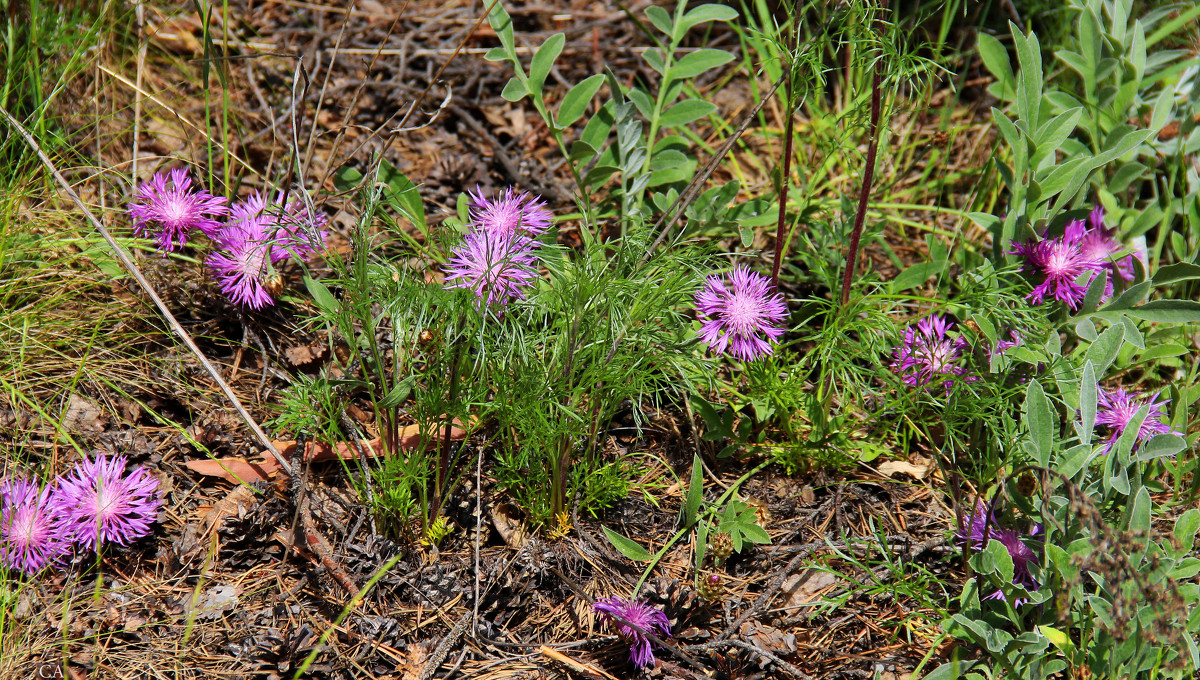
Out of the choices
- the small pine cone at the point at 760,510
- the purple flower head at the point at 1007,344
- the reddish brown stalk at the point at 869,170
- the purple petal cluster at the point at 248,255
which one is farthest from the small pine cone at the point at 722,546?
the purple petal cluster at the point at 248,255

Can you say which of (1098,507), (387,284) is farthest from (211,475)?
(1098,507)

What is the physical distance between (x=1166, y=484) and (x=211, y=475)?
239 centimetres

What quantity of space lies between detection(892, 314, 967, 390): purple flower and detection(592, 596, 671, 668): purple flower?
81 cm

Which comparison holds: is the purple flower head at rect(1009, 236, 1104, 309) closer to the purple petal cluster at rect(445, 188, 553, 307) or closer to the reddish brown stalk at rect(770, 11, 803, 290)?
the reddish brown stalk at rect(770, 11, 803, 290)

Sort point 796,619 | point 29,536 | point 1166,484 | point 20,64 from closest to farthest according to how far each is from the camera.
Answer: point 29,536 < point 796,619 < point 1166,484 < point 20,64

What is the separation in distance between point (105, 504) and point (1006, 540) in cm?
198

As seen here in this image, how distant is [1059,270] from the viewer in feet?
7.08

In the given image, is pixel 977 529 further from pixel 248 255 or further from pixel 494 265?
pixel 248 255

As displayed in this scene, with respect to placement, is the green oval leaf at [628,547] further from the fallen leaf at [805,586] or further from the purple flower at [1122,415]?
the purple flower at [1122,415]

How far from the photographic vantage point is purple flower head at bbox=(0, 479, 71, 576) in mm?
1763

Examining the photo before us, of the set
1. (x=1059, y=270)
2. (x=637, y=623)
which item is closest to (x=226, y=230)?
(x=637, y=623)

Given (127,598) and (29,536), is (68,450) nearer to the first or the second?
(29,536)

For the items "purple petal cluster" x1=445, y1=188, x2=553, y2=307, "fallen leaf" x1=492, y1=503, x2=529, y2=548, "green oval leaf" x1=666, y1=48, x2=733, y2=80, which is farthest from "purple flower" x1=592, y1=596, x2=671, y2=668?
"green oval leaf" x1=666, y1=48, x2=733, y2=80

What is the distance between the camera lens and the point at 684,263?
77.6 inches
